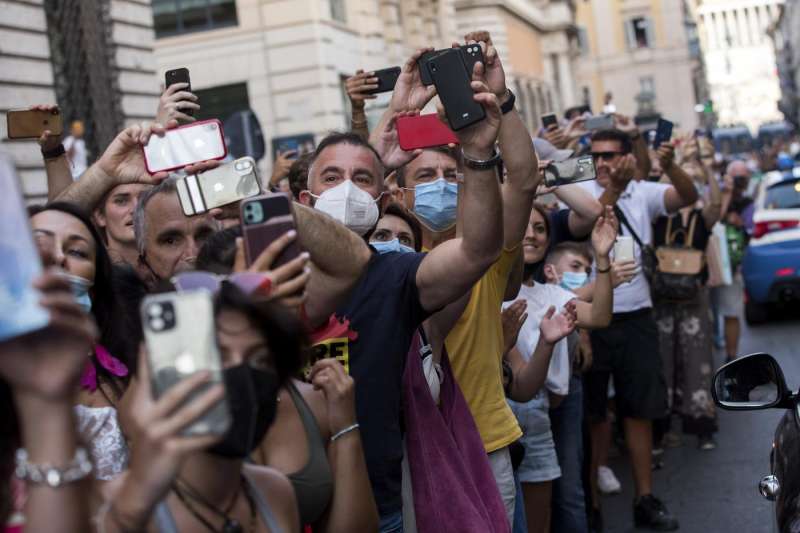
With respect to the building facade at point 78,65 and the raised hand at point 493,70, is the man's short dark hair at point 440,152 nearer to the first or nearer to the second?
the raised hand at point 493,70

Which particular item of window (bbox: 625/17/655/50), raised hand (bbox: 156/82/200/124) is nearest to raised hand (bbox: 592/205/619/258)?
raised hand (bbox: 156/82/200/124)

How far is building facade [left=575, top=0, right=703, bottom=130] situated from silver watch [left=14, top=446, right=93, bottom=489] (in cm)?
8301

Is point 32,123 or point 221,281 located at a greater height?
point 32,123

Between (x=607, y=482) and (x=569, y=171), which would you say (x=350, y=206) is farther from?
(x=607, y=482)

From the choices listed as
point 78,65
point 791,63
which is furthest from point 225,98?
point 791,63

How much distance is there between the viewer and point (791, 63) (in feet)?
427

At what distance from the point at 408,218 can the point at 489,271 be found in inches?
15.8

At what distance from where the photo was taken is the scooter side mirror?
4.37m

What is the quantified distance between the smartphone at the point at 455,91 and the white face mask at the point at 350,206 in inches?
28.7

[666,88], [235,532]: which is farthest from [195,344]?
[666,88]

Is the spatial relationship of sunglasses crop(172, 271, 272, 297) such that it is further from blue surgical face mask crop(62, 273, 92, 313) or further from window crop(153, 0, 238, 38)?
window crop(153, 0, 238, 38)

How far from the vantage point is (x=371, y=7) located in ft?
98.6

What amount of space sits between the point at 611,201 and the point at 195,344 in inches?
263

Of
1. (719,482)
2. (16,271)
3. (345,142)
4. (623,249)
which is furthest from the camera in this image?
(719,482)
